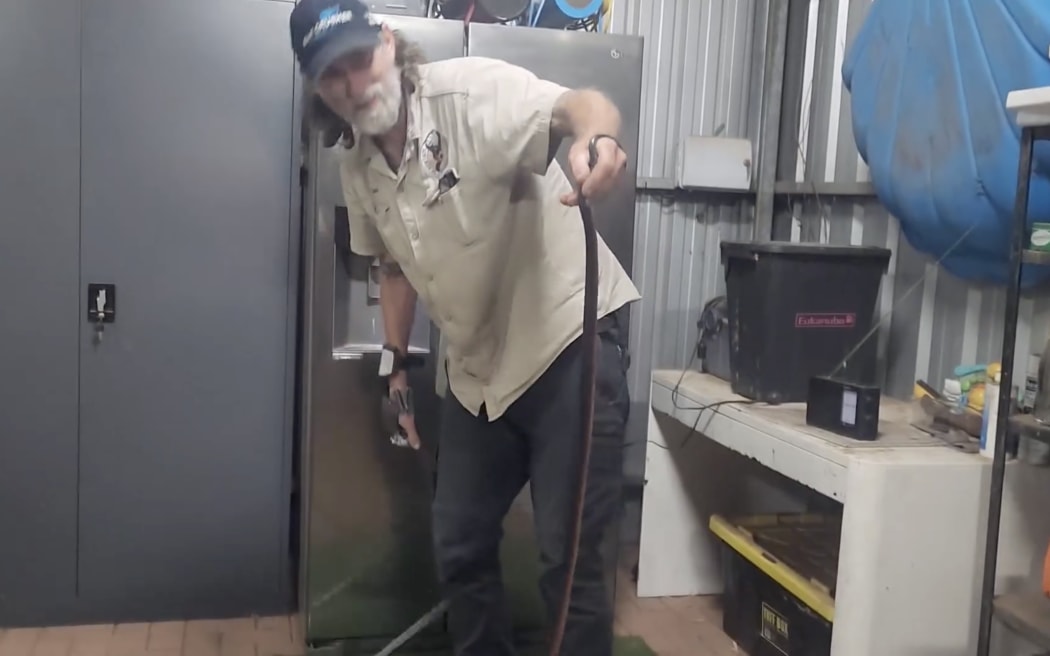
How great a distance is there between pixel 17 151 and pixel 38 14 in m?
0.34

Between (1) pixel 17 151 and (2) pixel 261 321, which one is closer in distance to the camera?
(1) pixel 17 151

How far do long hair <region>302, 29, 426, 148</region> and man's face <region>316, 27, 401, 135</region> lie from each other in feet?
0.07

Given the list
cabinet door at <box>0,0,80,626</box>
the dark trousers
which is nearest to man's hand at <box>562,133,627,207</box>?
the dark trousers

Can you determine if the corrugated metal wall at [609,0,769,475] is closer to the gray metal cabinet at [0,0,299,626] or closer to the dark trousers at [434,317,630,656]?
the gray metal cabinet at [0,0,299,626]

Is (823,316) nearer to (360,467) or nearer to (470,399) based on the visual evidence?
(470,399)

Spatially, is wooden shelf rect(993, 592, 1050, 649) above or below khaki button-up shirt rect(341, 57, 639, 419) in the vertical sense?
below

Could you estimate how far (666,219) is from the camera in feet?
10.7

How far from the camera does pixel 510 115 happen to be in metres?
1.63

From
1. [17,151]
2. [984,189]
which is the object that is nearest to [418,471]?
[17,151]

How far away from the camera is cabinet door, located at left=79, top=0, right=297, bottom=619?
97.0 inches

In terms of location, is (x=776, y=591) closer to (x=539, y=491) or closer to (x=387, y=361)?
(x=539, y=491)

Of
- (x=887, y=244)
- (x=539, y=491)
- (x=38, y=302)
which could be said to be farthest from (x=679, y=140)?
(x=38, y=302)

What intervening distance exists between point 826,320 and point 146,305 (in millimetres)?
1720

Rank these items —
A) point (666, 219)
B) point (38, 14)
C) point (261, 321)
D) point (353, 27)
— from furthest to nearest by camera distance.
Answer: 1. point (666, 219)
2. point (261, 321)
3. point (38, 14)
4. point (353, 27)
